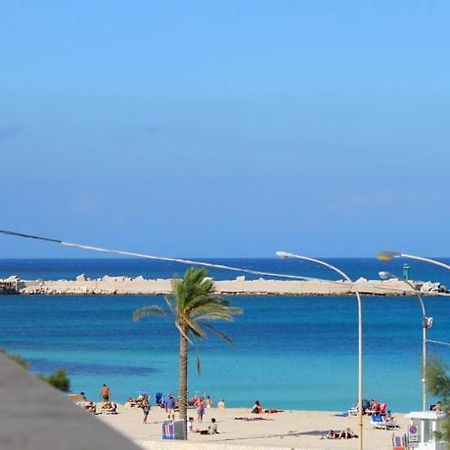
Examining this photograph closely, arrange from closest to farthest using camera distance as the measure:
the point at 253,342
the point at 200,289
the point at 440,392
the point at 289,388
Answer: the point at 440,392, the point at 200,289, the point at 289,388, the point at 253,342

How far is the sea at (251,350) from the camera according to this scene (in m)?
59.5

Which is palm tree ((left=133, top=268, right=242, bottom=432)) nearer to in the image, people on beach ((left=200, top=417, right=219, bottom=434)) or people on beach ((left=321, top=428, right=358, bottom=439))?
people on beach ((left=200, top=417, right=219, bottom=434))

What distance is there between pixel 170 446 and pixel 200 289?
34.9ft

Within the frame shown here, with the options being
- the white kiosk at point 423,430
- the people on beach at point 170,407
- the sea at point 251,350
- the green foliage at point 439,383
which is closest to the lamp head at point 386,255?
the green foliage at point 439,383

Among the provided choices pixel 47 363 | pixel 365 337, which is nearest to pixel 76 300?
pixel 365 337

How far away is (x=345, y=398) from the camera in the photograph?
56.2 meters

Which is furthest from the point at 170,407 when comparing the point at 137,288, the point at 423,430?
the point at 137,288

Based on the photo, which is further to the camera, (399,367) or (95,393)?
(399,367)

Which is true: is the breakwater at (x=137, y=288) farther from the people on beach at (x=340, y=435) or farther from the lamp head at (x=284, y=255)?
the lamp head at (x=284, y=255)

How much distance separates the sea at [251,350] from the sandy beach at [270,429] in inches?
247

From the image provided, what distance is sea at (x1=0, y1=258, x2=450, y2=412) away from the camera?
59.5 meters

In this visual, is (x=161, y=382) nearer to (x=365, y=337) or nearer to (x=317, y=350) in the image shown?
(x=317, y=350)

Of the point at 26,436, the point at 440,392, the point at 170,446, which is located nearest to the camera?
the point at 26,436

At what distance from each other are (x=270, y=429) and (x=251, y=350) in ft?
150
